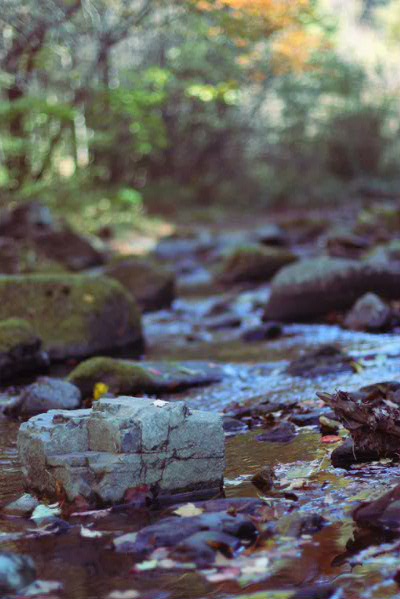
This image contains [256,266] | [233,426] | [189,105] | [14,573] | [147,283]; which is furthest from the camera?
[189,105]

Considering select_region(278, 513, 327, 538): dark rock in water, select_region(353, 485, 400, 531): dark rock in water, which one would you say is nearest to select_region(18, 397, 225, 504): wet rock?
select_region(278, 513, 327, 538): dark rock in water

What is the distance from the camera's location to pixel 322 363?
748 cm

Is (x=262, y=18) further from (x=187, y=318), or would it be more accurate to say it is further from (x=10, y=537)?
(x=10, y=537)

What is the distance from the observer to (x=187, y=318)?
37.3 feet

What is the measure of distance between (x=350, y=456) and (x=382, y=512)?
2.82 feet

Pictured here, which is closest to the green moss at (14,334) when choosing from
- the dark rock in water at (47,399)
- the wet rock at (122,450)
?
the dark rock in water at (47,399)

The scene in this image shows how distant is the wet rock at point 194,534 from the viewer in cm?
346

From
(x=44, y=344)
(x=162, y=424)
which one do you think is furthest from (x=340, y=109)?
(x=162, y=424)

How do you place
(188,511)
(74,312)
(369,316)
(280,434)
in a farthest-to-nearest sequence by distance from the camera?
(369,316)
(74,312)
(280,434)
(188,511)

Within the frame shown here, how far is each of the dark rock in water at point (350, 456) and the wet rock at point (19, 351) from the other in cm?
418

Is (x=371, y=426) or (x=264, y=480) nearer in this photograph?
(x=264, y=480)

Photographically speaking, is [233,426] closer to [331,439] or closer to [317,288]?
[331,439]

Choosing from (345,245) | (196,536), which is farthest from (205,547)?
(345,245)

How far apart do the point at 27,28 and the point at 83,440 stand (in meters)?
13.1
